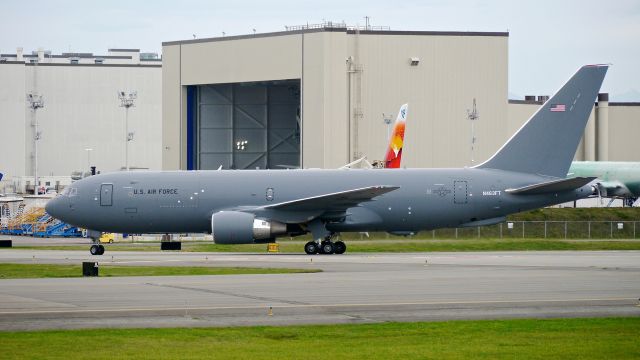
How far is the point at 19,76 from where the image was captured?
116 meters

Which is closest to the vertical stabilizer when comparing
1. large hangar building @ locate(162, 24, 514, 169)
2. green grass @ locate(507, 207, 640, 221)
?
green grass @ locate(507, 207, 640, 221)

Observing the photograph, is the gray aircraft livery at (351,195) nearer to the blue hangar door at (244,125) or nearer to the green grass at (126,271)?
the green grass at (126,271)

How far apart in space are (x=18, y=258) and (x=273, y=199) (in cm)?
1004

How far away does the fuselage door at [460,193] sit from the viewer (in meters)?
42.3

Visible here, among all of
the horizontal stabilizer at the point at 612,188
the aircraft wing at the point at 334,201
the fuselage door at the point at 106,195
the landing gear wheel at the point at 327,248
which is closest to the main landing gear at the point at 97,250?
the fuselage door at the point at 106,195

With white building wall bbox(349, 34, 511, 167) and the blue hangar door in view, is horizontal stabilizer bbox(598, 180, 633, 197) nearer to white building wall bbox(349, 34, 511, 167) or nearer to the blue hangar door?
white building wall bbox(349, 34, 511, 167)

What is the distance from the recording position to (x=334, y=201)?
4166cm

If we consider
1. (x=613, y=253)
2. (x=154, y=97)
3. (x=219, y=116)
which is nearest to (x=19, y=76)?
(x=154, y=97)

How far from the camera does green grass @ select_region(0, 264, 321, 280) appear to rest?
30.5m

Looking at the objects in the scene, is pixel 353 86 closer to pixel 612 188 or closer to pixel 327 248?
pixel 612 188

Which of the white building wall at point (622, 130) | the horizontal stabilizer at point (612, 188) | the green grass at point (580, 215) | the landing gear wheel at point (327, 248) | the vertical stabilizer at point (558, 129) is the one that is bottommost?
the landing gear wheel at point (327, 248)

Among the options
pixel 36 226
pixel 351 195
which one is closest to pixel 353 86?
pixel 36 226

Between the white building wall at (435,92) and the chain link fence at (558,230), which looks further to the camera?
the white building wall at (435,92)

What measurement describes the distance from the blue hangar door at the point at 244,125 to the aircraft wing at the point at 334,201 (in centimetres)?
4267
